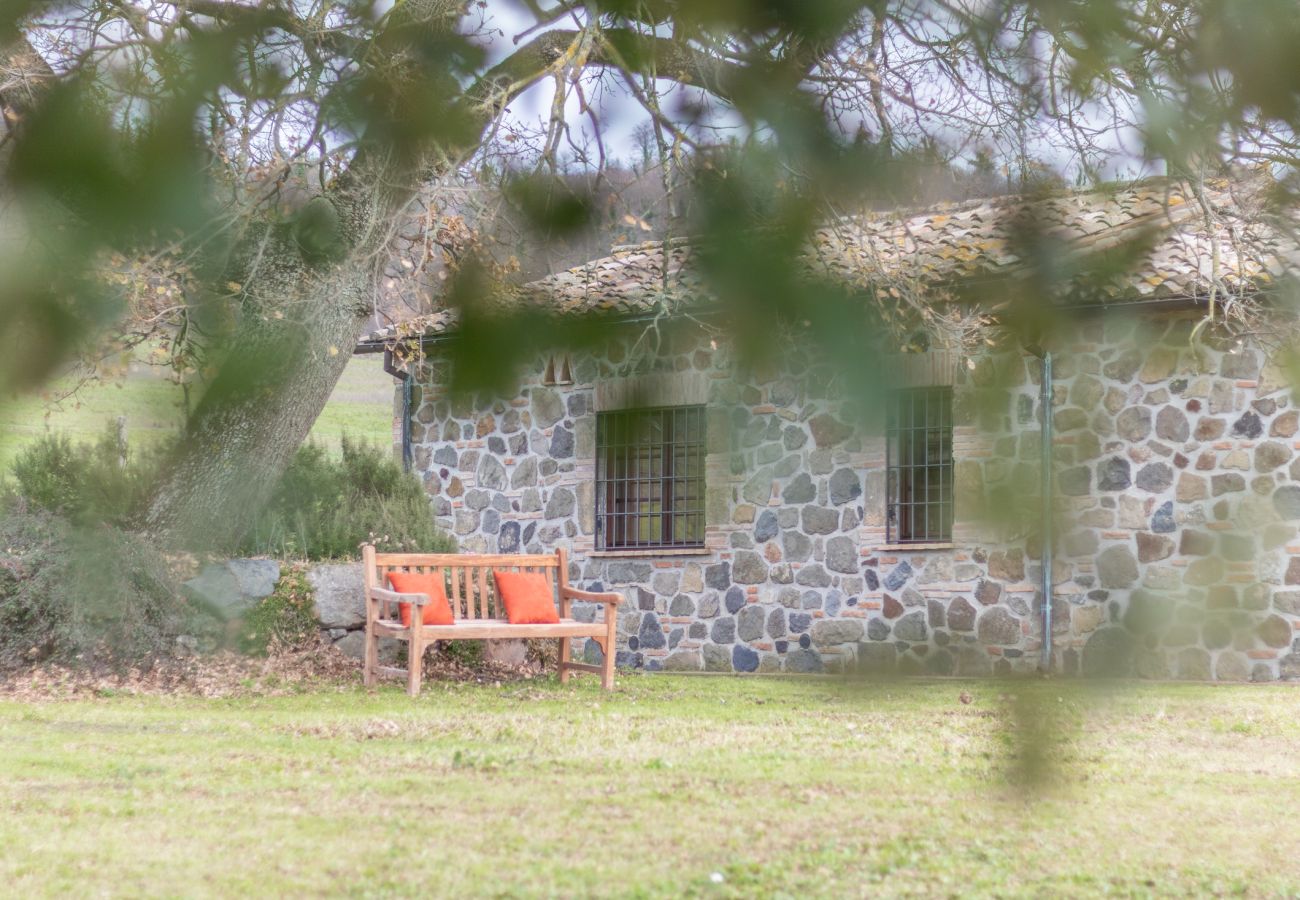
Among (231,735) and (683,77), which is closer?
(683,77)

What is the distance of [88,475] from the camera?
197cm

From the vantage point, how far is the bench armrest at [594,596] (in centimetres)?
893

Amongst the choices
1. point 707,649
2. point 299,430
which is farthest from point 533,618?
point 299,430

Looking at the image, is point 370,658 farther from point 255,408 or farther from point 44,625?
point 255,408

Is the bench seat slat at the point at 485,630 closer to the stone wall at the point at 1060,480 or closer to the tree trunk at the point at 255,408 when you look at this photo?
the tree trunk at the point at 255,408

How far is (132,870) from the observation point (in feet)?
12.8

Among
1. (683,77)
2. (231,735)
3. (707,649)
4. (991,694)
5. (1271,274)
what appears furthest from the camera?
(707,649)

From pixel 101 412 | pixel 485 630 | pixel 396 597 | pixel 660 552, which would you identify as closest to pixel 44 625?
pixel 396 597

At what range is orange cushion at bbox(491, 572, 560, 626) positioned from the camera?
888cm

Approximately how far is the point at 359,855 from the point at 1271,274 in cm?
322

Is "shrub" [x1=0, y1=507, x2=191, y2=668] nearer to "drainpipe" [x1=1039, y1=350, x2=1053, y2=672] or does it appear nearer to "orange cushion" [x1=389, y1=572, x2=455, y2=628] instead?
"orange cushion" [x1=389, y1=572, x2=455, y2=628]

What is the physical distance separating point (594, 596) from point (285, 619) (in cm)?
196

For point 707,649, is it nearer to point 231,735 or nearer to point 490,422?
point 231,735

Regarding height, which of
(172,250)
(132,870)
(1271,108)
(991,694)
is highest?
(1271,108)
